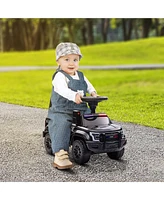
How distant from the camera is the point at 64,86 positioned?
3465mm

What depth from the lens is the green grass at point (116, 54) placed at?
386cm

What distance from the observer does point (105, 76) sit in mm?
3811

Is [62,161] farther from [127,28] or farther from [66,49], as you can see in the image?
[127,28]

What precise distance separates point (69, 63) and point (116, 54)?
1.65 ft

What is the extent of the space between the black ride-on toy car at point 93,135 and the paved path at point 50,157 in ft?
0.38

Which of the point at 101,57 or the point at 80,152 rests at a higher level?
the point at 101,57

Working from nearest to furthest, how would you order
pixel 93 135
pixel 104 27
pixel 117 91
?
1. pixel 93 135
2. pixel 117 91
3. pixel 104 27

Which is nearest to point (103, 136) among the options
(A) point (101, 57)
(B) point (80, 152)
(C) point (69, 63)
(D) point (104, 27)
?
(B) point (80, 152)

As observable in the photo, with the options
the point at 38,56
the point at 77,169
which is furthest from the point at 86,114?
the point at 38,56

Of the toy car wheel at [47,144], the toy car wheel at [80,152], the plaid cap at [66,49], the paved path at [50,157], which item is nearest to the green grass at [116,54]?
the plaid cap at [66,49]
